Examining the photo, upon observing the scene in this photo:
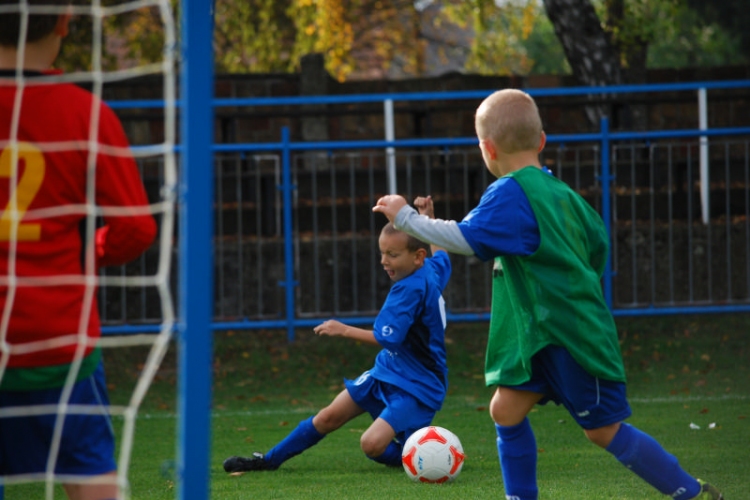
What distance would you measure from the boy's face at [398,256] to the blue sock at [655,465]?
1671 millimetres

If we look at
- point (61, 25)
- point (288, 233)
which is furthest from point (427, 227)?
point (288, 233)

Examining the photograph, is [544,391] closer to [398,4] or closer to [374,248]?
[374,248]

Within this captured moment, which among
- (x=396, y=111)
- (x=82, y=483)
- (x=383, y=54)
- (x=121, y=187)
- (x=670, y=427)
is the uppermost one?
(x=383, y=54)

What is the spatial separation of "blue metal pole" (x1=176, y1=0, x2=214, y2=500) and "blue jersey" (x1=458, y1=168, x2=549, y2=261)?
1212mm

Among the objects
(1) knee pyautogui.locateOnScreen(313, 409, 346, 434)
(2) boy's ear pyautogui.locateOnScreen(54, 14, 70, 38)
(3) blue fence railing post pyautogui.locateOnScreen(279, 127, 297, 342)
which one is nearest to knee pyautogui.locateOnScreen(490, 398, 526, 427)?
(1) knee pyautogui.locateOnScreen(313, 409, 346, 434)

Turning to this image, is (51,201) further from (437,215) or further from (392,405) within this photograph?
(437,215)

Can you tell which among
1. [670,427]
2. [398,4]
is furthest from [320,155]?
[398,4]

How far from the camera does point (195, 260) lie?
2.25 metres

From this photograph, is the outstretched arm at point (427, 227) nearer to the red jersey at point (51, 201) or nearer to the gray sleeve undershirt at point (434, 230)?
the gray sleeve undershirt at point (434, 230)

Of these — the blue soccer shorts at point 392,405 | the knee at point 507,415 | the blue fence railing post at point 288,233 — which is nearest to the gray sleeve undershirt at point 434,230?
the knee at point 507,415

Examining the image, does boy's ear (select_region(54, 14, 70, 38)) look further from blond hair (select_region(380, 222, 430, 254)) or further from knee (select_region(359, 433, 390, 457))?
knee (select_region(359, 433, 390, 457))

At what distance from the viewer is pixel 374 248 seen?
8656 mm

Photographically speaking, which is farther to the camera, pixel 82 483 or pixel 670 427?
pixel 670 427

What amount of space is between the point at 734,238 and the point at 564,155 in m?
1.69
